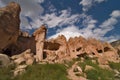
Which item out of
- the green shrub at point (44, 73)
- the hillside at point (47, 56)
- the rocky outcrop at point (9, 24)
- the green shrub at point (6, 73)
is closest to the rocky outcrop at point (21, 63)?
the hillside at point (47, 56)

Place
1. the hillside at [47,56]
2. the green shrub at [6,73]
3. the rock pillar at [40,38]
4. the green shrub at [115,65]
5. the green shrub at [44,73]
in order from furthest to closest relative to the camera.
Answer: the rock pillar at [40,38]
the green shrub at [115,65]
the hillside at [47,56]
the green shrub at [44,73]
the green shrub at [6,73]

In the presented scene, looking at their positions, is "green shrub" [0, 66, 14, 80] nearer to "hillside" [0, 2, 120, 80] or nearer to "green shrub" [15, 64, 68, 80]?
"hillside" [0, 2, 120, 80]

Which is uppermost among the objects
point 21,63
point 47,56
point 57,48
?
point 57,48

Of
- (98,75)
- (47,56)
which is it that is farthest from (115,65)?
(98,75)

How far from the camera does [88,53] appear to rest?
164ft

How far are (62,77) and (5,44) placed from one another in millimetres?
15949

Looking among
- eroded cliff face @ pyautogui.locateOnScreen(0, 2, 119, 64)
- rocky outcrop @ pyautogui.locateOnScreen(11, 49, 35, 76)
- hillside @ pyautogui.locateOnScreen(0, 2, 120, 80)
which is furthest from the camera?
eroded cliff face @ pyautogui.locateOnScreen(0, 2, 119, 64)

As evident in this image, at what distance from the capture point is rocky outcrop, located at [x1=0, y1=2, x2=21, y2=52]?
3912 cm

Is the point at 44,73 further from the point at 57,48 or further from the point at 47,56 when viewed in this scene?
the point at 57,48

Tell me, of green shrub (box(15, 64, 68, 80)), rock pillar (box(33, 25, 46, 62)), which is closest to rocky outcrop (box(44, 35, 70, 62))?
rock pillar (box(33, 25, 46, 62))

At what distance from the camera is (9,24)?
132 ft

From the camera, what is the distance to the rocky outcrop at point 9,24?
39.1m

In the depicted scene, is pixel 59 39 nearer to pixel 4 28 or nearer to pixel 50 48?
pixel 50 48

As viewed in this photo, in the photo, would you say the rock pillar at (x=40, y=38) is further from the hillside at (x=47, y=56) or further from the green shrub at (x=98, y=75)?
the green shrub at (x=98, y=75)
